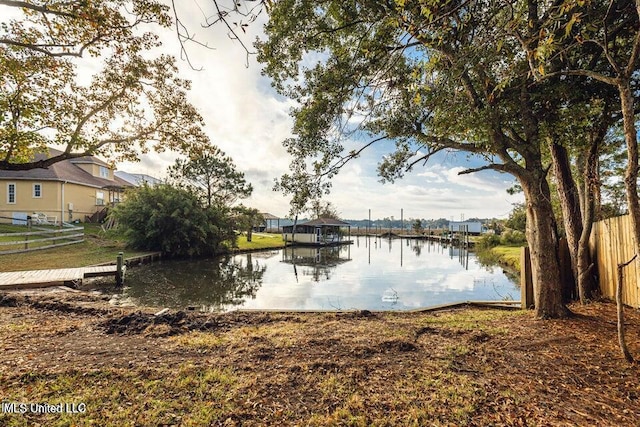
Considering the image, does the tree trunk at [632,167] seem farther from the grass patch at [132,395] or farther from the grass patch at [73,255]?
the grass patch at [73,255]

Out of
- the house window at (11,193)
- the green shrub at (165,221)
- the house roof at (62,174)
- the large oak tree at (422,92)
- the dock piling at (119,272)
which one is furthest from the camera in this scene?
the house window at (11,193)

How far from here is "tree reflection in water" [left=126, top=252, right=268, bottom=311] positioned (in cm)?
859

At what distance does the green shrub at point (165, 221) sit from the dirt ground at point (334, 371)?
13.6 meters

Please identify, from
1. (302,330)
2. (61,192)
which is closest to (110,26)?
(302,330)

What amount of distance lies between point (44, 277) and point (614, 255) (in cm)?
1280

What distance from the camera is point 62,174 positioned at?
880 inches

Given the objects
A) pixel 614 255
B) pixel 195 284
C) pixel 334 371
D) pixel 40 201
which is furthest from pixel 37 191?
pixel 614 255

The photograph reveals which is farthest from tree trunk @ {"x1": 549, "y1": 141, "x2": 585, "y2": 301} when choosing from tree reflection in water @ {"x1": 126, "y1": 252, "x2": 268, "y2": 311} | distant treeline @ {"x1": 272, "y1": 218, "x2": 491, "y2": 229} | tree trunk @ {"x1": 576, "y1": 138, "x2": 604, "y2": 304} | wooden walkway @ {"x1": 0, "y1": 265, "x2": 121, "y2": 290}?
distant treeline @ {"x1": 272, "y1": 218, "x2": 491, "y2": 229}

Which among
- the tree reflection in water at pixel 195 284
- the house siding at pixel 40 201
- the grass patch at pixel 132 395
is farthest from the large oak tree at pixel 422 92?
the house siding at pixel 40 201

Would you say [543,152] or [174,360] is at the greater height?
[543,152]

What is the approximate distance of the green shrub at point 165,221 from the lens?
17766 millimetres

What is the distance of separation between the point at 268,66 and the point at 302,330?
4533mm

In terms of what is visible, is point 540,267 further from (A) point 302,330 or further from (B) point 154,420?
(B) point 154,420

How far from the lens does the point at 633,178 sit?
2615 millimetres
